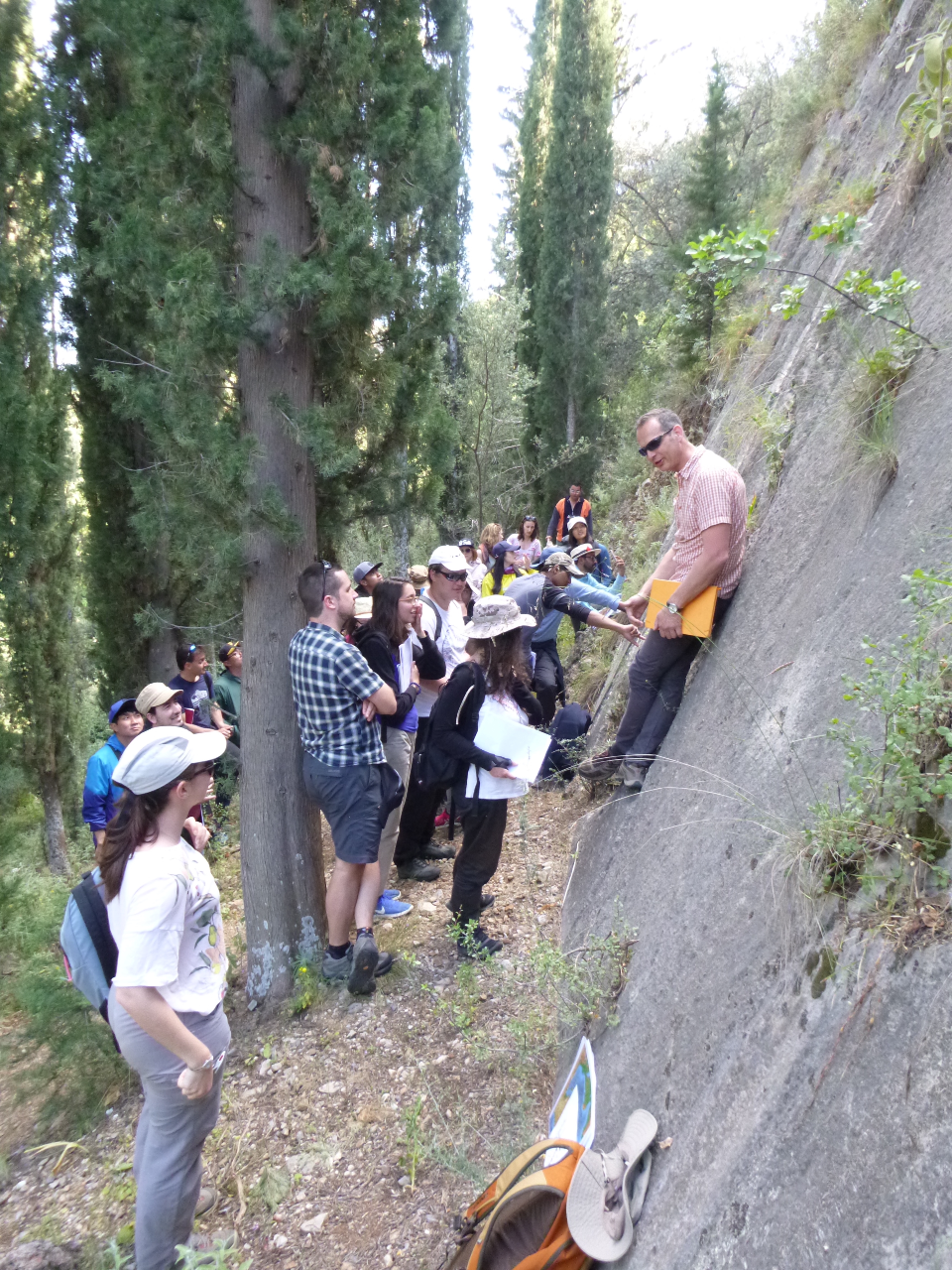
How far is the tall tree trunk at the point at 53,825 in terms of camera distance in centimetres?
840

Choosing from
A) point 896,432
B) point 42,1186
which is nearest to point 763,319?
point 896,432

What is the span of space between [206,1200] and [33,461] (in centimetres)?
588

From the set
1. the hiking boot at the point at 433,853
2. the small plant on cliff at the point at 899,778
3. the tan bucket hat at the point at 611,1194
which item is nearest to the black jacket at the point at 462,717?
the hiking boot at the point at 433,853

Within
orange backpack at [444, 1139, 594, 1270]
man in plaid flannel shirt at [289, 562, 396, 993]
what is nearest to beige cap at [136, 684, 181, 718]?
man in plaid flannel shirt at [289, 562, 396, 993]

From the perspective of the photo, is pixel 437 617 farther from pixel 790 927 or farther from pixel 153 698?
pixel 790 927

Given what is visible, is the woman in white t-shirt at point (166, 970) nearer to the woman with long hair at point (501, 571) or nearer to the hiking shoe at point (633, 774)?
the hiking shoe at point (633, 774)

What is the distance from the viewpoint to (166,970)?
2.63 m

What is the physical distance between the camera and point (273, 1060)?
436 centimetres

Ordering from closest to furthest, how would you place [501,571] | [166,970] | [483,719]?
[166,970], [483,719], [501,571]

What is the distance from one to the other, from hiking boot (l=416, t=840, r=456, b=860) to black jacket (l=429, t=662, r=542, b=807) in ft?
6.60

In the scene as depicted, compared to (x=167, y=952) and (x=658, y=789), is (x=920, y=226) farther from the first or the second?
(x=167, y=952)

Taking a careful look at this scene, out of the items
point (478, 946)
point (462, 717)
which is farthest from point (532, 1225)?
point (462, 717)

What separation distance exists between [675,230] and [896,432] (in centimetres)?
1964

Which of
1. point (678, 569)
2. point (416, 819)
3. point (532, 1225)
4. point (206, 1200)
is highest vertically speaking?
point (678, 569)
